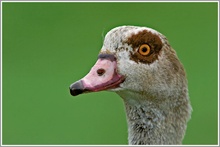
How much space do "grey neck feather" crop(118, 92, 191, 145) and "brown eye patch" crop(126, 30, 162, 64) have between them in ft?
0.69

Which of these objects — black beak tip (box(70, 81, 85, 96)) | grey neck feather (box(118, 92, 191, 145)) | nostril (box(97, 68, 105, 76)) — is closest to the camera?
black beak tip (box(70, 81, 85, 96))

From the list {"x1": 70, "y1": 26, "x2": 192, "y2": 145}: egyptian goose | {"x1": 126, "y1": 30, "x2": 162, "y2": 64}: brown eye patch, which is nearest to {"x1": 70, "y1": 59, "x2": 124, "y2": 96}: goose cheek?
{"x1": 70, "y1": 26, "x2": 192, "y2": 145}: egyptian goose

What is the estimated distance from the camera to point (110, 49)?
417cm

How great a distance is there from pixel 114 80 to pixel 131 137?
0.39 m

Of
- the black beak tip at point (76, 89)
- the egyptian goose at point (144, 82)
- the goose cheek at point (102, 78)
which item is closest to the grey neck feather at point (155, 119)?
the egyptian goose at point (144, 82)

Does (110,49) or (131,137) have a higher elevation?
(110,49)

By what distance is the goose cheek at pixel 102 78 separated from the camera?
4055 millimetres

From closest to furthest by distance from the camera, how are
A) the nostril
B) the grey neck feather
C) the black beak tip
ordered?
the black beak tip → the nostril → the grey neck feather

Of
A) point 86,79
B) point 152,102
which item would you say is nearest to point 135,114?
point 152,102

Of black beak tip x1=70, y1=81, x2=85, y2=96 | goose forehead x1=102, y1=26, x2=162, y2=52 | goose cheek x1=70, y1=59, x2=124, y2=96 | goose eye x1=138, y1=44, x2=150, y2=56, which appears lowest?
black beak tip x1=70, y1=81, x2=85, y2=96

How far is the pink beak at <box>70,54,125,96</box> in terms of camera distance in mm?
4062

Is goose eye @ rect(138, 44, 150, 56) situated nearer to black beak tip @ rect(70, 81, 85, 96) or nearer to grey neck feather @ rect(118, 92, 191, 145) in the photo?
grey neck feather @ rect(118, 92, 191, 145)

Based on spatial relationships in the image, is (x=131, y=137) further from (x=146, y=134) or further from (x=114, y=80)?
(x=114, y=80)

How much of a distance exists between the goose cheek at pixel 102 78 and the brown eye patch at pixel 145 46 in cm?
11
